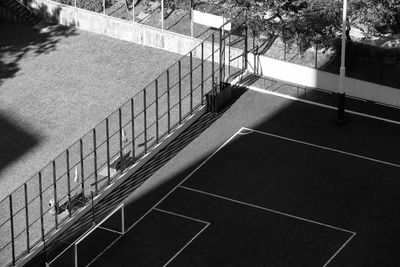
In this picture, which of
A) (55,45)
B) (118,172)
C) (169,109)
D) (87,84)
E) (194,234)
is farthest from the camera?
(55,45)

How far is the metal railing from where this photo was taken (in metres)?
52.8

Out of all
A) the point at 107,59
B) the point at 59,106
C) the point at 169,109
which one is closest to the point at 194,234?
the point at 169,109

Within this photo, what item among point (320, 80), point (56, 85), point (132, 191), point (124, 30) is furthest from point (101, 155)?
point (124, 30)

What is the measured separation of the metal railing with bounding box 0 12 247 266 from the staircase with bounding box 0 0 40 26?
10.7 metres

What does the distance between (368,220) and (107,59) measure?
20735 millimetres

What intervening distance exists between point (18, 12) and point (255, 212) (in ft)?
82.1

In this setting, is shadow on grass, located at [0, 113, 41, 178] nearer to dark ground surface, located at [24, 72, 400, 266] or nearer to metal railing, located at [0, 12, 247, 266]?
metal railing, located at [0, 12, 247, 266]

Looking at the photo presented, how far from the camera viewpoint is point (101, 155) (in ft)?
191

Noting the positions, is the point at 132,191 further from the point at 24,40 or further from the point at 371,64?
the point at 24,40

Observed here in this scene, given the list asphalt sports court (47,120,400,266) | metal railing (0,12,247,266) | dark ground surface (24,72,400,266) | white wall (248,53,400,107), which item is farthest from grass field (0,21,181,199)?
asphalt sports court (47,120,400,266)

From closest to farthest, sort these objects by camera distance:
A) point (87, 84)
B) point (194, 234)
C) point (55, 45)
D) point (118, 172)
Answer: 1. point (194, 234)
2. point (118, 172)
3. point (87, 84)
4. point (55, 45)

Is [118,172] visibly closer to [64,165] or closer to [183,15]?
[64,165]

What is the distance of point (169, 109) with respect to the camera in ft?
199

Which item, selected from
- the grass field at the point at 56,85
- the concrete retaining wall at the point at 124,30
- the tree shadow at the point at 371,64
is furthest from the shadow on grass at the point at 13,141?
the tree shadow at the point at 371,64
